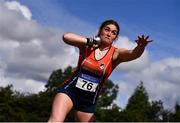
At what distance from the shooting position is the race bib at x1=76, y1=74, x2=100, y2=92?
26.8ft

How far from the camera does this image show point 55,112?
7.88 m

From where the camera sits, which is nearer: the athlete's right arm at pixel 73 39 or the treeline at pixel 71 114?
the athlete's right arm at pixel 73 39

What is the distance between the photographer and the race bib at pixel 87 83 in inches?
322

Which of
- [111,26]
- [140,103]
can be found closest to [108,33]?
[111,26]

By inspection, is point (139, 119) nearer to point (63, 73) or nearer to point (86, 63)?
point (63, 73)

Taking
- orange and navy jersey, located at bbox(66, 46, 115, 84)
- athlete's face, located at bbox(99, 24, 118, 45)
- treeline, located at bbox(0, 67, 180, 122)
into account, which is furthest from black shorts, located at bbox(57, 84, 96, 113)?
treeline, located at bbox(0, 67, 180, 122)

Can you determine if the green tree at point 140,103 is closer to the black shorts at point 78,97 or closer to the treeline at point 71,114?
the treeline at point 71,114

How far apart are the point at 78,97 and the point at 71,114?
61385mm

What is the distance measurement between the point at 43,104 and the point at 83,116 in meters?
84.9

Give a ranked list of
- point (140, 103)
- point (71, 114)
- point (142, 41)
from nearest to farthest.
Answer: point (142, 41) → point (71, 114) → point (140, 103)

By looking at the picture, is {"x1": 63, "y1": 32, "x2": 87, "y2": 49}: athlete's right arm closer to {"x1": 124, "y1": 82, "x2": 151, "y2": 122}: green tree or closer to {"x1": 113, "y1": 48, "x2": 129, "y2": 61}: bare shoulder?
{"x1": 113, "y1": 48, "x2": 129, "y2": 61}: bare shoulder

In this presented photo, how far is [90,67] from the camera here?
8.27 metres

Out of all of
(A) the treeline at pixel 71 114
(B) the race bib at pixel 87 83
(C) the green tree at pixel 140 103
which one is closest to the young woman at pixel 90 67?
(B) the race bib at pixel 87 83

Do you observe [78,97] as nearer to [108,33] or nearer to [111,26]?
[108,33]
